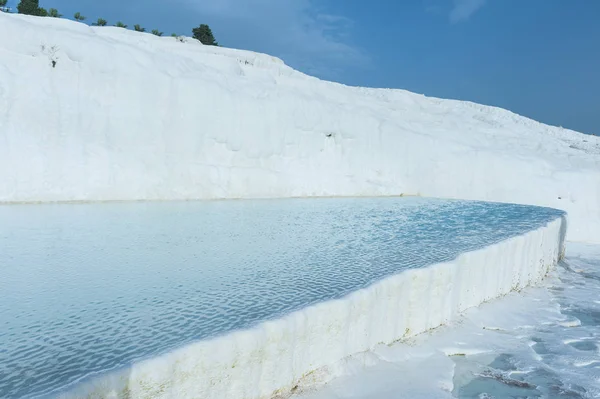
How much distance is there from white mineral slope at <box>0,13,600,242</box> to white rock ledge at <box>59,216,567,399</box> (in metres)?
7.30

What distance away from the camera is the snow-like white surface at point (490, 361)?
9.18ft

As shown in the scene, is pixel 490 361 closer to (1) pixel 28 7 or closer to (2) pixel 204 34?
(1) pixel 28 7

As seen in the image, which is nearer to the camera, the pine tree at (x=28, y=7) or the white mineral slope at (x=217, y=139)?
the white mineral slope at (x=217, y=139)

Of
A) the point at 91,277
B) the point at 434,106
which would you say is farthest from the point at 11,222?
the point at 434,106

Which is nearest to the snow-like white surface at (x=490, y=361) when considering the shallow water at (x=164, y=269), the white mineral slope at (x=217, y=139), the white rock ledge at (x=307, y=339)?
the white rock ledge at (x=307, y=339)

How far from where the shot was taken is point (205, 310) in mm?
2797

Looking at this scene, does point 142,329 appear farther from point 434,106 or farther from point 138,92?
point 434,106

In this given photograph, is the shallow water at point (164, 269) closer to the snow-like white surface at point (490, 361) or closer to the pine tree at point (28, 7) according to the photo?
the snow-like white surface at point (490, 361)

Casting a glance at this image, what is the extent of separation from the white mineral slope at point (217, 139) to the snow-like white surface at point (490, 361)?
7.46 metres

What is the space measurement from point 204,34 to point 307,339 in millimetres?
27695

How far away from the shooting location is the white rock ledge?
2.04 metres

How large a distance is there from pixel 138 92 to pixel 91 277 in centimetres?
731

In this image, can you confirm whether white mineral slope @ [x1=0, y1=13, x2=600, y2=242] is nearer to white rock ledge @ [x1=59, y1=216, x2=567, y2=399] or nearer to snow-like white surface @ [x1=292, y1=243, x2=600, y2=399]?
white rock ledge @ [x1=59, y1=216, x2=567, y2=399]

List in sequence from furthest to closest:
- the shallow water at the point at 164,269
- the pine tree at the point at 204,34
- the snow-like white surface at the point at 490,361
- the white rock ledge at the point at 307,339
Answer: the pine tree at the point at 204,34, the snow-like white surface at the point at 490,361, the shallow water at the point at 164,269, the white rock ledge at the point at 307,339
